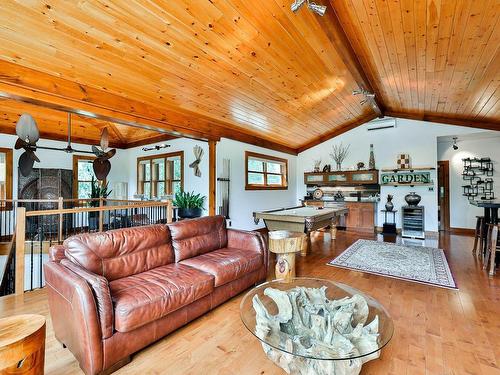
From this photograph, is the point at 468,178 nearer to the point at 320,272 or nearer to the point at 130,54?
the point at 320,272

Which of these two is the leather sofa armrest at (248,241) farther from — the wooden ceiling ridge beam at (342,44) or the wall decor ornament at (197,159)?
the wall decor ornament at (197,159)

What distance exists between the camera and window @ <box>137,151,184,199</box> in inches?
267

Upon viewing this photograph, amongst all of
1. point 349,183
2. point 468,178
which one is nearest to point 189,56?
point 349,183

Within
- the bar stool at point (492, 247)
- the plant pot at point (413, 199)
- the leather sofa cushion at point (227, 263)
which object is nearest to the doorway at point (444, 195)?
the plant pot at point (413, 199)

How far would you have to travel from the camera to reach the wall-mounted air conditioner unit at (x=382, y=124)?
7.15 m

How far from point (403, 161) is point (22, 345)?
8.15 m

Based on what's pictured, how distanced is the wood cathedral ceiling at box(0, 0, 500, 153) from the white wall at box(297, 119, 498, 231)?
1.54m

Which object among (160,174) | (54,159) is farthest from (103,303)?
(54,159)

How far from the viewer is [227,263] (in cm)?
273

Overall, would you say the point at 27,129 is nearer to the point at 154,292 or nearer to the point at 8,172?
the point at 154,292

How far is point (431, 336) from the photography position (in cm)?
217

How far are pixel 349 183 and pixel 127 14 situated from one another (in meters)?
7.07

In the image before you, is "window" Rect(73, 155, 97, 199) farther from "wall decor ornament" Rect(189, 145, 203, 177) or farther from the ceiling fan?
the ceiling fan

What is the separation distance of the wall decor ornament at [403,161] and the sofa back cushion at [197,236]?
5.95 meters
